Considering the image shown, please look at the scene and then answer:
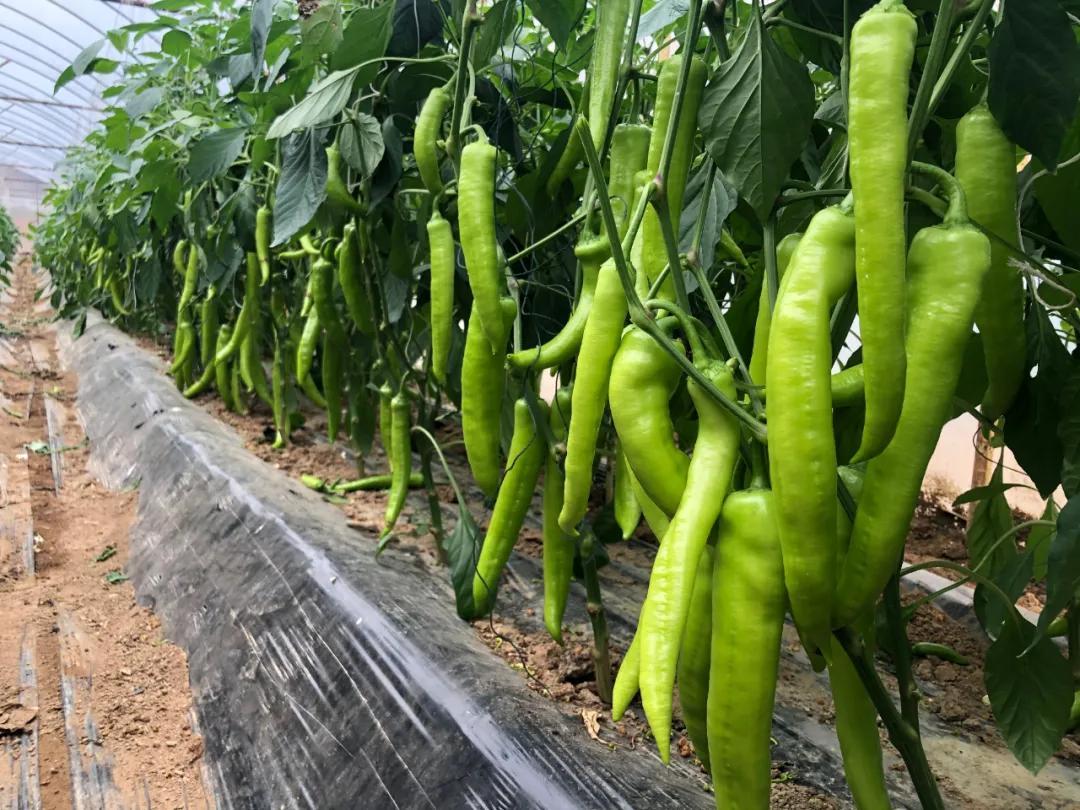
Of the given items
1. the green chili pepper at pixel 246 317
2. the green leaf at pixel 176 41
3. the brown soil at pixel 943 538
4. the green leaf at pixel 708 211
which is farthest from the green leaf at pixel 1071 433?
the green chili pepper at pixel 246 317

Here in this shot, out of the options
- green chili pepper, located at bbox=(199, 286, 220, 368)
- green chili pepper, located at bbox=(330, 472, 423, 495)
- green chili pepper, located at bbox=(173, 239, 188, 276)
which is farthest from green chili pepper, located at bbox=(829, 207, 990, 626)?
green chili pepper, located at bbox=(173, 239, 188, 276)

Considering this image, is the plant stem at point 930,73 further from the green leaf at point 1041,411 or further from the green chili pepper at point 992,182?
the green leaf at point 1041,411

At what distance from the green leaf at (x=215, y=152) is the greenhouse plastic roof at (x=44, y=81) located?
3.69m

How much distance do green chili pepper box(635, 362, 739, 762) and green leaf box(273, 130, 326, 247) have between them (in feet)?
3.25

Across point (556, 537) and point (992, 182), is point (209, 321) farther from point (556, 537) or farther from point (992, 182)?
point (992, 182)

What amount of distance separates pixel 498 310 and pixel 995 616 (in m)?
0.72

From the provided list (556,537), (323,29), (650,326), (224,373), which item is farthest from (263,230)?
(650,326)

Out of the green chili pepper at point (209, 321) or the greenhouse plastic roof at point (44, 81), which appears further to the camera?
the greenhouse plastic roof at point (44, 81)

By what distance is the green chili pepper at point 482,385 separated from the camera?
1.00m

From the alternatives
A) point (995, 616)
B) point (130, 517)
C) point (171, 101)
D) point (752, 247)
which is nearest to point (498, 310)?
point (752, 247)

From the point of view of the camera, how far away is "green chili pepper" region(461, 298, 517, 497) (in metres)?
1.00

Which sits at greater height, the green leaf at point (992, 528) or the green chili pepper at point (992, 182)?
the green chili pepper at point (992, 182)

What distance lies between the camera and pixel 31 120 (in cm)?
1600

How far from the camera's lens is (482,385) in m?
1.04
